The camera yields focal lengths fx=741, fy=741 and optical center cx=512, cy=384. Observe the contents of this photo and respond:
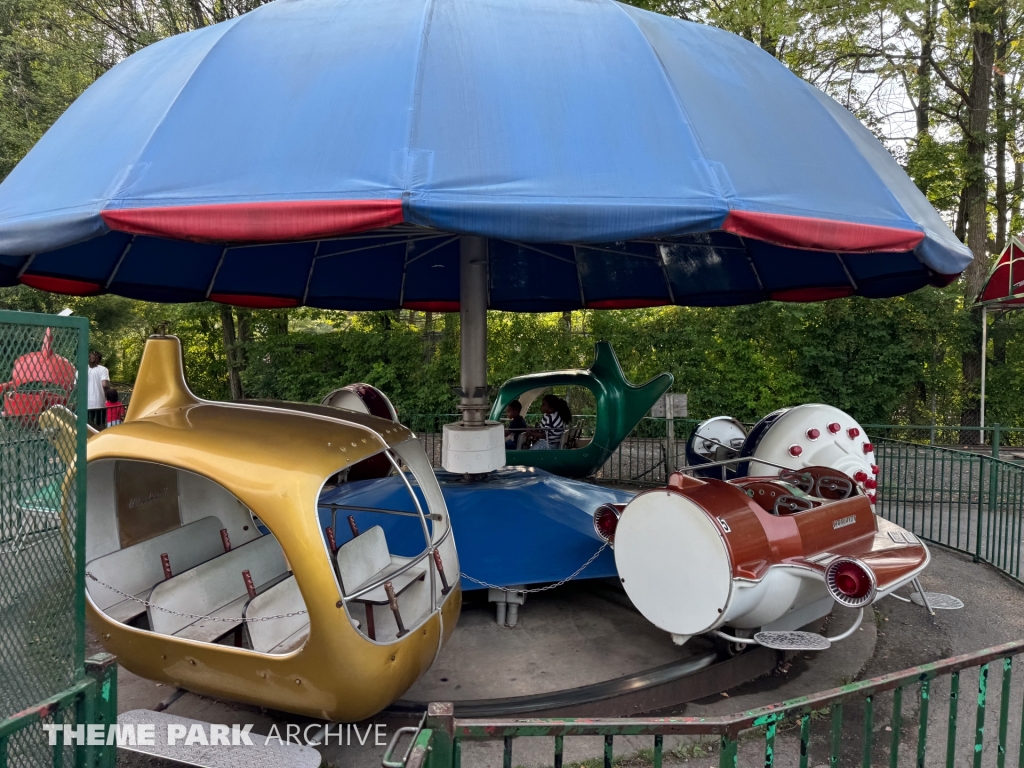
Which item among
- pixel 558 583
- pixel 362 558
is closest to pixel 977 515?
pixel 558 583

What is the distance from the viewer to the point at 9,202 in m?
3.90

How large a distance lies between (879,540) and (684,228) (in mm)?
2800

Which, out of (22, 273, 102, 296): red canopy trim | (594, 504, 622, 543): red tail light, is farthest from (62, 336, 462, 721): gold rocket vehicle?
(22, 273, 102, 296): red canopy trim

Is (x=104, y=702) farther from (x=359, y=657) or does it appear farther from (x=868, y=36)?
(x=868, y=36)

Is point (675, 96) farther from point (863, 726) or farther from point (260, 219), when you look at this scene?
point (863, 726)

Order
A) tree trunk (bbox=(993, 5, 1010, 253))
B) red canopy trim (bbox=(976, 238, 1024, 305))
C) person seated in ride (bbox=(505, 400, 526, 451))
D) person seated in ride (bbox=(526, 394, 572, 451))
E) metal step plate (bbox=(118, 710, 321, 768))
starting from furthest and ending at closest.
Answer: tree trunk (bbox=(993, 5, 1010, 253))
red canopy trim (bbox=(976, 238, 1024, 305))
person seated in ride (bbox=(505, 400, 526, 451))
person seated in ride (bbox=(526, 394, 572, 451))
metal step plate (bbox=(118, 710, 321, 768))

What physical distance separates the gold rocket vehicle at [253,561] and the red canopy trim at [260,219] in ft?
3.22

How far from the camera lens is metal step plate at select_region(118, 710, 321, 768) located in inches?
125

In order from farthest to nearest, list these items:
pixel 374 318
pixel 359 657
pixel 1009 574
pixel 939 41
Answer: pixel 374 318 < pixel 939 41 < pixel 1009 574 < pixel 359 657

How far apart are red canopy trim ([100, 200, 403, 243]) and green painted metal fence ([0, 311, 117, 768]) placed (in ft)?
3.02

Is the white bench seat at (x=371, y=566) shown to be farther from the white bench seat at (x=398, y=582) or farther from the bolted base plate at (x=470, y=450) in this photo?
the bolted base plate at (x=470, y=450)

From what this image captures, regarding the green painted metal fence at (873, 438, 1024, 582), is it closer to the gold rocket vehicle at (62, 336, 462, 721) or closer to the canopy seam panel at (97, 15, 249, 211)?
the gold rocket vehicle at (62, 336, 462, 721)

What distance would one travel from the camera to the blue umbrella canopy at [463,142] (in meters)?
3.17

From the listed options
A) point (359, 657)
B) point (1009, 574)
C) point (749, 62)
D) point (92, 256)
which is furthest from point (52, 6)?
point (1009, 574)
